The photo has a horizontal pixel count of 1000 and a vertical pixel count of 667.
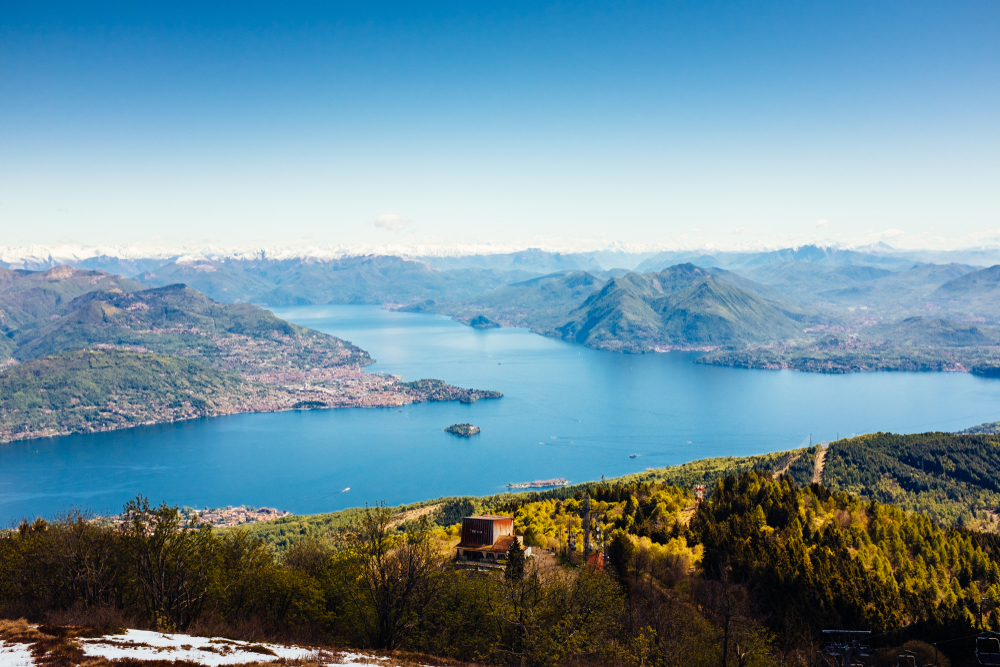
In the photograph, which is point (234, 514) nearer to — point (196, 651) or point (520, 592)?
point (520, 592)

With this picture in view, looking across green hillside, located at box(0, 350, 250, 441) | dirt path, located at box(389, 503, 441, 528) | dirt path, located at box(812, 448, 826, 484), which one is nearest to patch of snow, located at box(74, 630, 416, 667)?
dirt path, located at box(389, 503, 441, 528)

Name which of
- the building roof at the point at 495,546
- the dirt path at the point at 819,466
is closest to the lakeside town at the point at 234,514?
the building roof at the point at 495,546

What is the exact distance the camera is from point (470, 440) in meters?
102

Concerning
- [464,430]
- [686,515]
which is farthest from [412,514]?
[464,430]

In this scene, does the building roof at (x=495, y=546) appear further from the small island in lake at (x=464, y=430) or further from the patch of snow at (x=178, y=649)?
the small island in lake at (x=464, y=430)

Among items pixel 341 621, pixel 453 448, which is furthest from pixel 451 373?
pixel 341 621

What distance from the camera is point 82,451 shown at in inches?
4016

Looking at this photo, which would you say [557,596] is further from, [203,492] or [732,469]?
[203,492]

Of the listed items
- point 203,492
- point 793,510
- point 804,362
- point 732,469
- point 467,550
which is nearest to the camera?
point 467,550

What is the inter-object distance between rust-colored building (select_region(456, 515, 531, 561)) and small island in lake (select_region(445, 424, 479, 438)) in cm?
7625

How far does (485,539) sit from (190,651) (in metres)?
16.4

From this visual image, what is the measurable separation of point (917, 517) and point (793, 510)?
7.32m

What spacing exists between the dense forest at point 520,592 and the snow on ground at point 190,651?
2.09 meters

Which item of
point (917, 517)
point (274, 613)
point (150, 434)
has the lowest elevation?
point (150, 434)
